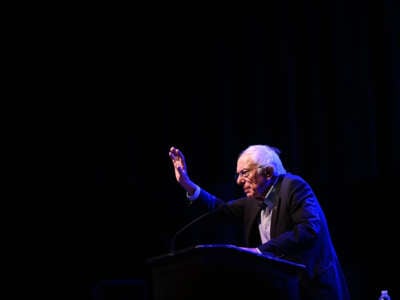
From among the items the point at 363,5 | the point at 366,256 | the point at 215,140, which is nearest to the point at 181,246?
the point at 215,140

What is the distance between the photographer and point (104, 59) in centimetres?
531

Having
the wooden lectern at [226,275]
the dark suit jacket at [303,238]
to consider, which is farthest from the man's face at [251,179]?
the wooden lectern at [226,275]

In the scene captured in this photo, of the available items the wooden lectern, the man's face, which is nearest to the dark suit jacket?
the man's face

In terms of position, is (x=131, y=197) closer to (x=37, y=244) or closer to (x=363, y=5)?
(x=37, y=244)

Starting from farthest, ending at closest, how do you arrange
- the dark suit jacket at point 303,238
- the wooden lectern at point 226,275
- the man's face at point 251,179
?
the man's face at point 251,179 < the dark suit jacket at point 303,238 < the wooden lectern at point 226,275

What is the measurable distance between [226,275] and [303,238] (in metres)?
0.77

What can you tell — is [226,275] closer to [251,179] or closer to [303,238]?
[303,238]

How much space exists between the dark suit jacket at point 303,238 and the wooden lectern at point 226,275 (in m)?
0.48

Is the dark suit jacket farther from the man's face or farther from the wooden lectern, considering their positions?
the wooden lectern

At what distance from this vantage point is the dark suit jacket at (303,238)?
10.5ft

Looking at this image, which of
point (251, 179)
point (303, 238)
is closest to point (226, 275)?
point (303, 238)

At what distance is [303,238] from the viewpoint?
3207mm

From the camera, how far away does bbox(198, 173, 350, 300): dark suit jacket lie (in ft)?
10.5

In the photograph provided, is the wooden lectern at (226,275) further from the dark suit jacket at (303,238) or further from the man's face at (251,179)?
the man's face at (251,179)
